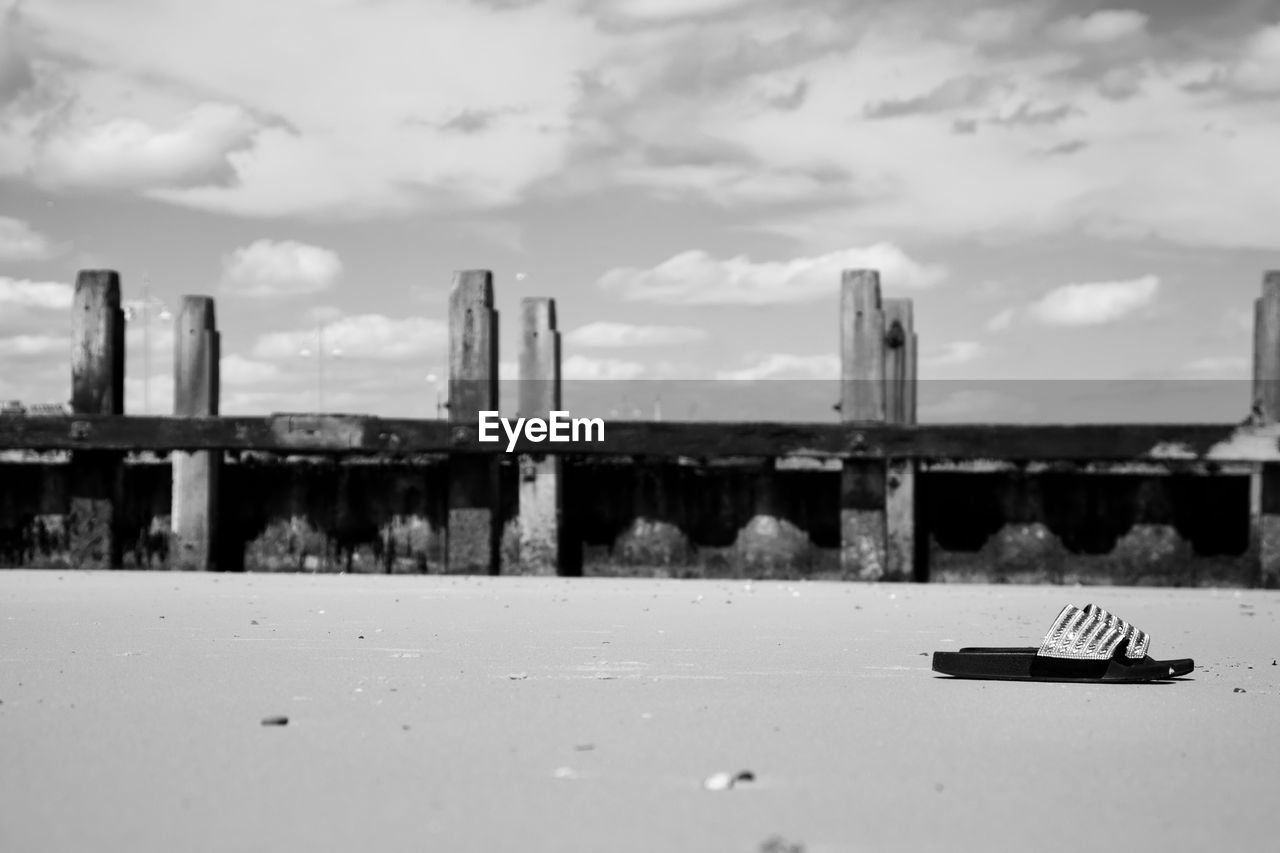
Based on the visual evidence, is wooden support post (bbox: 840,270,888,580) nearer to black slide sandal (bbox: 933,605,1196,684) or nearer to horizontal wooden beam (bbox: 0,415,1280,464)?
horizontal wooden beam (bbox: 0,415,1280,464)

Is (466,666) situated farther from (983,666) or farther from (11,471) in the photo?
(11,471)

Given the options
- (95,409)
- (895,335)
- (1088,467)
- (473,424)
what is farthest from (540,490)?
(1088,467)

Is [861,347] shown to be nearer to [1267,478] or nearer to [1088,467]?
[1088,467]

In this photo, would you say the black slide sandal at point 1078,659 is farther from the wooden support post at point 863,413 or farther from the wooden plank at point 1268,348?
the wooden plank at point 1268,348

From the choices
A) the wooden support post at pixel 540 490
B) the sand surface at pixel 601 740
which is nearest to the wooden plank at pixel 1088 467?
the wooden support post at pixel 540 490

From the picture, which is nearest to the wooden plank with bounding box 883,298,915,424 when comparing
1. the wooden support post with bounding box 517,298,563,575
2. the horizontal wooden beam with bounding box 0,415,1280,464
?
the horizontal wooden beam with bounding box 0,415,1280,464

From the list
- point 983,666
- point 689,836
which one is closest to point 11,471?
point 983,666
